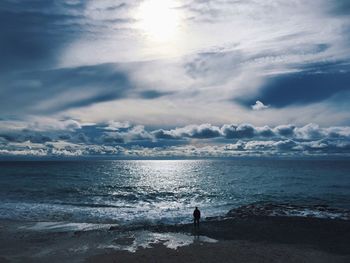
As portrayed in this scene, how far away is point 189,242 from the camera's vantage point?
2672 cm

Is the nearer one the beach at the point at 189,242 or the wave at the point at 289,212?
the beach at the point at 189,242

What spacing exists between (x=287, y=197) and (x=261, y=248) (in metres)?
36.3

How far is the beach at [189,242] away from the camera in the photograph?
2280 centimetres

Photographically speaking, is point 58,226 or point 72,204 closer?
point 58,226

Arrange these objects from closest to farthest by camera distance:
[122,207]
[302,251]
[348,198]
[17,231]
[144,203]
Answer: [302,251] → [17,231] → [122,207] → [144,203] → [348,198]

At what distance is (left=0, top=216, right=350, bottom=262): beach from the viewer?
2280 cm

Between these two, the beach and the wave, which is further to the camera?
the wave

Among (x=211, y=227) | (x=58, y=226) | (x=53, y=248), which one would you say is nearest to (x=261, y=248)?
(x=211, y=227)

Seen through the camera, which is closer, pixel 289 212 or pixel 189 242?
pixel 189 242

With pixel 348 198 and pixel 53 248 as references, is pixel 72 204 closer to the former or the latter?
pixel 53 248

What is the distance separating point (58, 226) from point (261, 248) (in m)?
19.6

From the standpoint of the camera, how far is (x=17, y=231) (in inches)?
1213

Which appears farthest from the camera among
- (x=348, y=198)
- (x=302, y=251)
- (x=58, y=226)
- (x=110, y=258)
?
(x=348, y=198)

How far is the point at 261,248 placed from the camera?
25.1 meters
